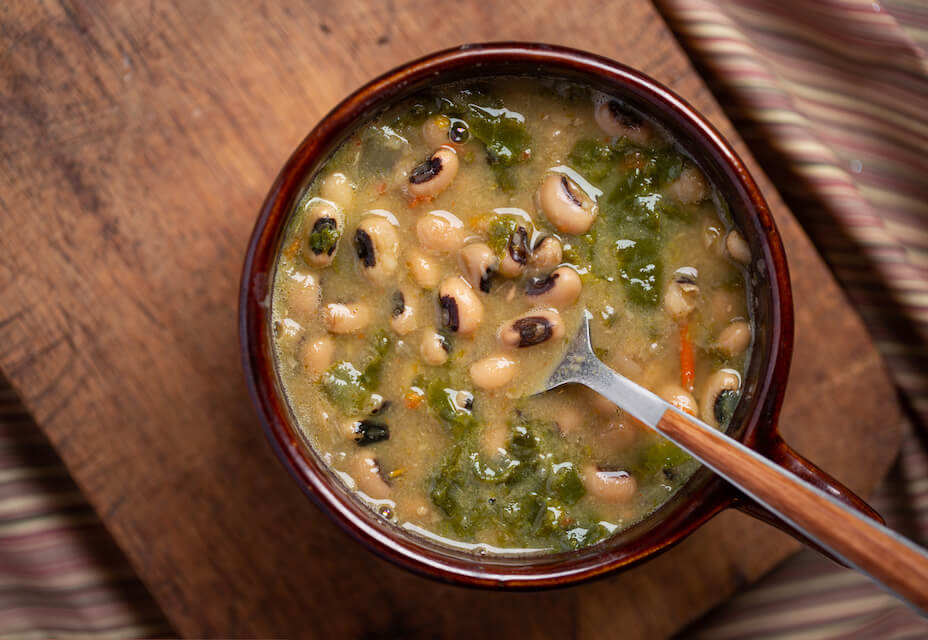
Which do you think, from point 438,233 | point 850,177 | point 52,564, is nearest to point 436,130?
point 438,233

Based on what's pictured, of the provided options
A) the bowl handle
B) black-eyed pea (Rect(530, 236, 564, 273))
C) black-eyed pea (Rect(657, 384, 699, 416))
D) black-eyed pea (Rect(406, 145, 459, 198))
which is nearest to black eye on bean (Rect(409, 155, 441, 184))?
black-eyed pea (Rect(406, 145, 459, 198))

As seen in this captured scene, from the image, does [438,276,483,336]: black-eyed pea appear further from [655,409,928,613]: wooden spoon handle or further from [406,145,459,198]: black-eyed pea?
[655,409,928,613]: wooden spoon handle

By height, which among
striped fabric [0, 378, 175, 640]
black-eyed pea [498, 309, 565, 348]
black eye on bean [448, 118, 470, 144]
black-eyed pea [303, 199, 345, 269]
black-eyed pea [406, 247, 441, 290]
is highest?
black eye on bean [448, 118, 470, 144]

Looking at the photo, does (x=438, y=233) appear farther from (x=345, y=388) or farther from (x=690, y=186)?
(x=690, y=186)

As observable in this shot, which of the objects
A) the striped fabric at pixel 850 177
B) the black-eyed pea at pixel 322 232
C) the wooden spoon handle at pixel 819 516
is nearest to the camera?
the wooden spoon handle at pixel 819 516

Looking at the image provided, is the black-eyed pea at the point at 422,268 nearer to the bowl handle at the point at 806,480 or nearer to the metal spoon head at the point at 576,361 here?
the metal spoon head at the point at 576,361

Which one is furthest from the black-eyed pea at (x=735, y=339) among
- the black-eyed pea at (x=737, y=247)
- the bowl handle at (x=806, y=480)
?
the bowl handle at (x=806, y=480)

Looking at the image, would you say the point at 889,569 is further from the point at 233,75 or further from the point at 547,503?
the point at 233,75
